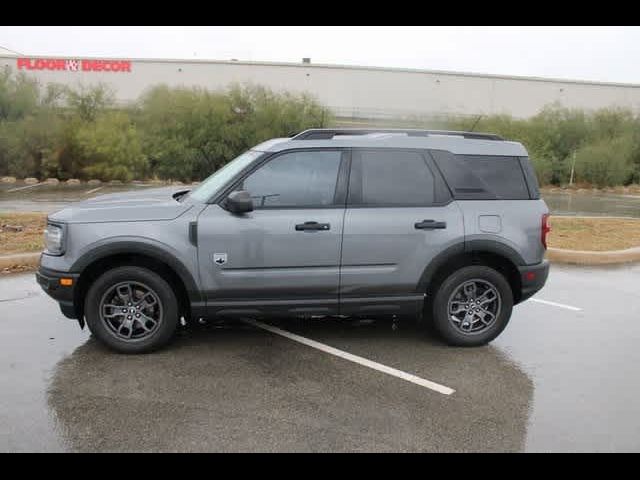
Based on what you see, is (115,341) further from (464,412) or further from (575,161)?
(575,161)

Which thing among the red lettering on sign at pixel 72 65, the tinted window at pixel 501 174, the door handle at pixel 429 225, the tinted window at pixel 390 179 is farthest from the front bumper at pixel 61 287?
the red lettering on sign at pixel 72 65

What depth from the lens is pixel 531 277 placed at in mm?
5422

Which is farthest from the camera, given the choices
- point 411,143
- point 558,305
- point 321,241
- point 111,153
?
point 111,153

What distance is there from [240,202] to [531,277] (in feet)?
9.08

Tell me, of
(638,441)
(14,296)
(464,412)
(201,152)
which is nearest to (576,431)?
(638,441)

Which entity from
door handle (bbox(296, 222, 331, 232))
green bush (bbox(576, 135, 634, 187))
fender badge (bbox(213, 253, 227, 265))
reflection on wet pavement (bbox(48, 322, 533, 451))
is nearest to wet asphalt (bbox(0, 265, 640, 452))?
reflection on wet pavement (bbox(48, 322, 533, 451))

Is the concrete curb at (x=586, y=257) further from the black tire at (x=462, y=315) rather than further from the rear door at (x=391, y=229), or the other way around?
the rear door at (x=391, y=229)

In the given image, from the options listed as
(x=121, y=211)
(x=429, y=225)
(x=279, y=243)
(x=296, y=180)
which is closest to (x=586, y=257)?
(x=429, y=225)

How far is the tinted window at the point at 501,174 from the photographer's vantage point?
17.9 ft

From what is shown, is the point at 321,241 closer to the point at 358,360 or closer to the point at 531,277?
the point at 358,360

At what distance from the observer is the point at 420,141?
5445 mm

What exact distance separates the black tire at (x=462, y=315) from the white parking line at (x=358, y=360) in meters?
0.81

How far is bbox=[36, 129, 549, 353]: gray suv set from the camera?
4.90m
